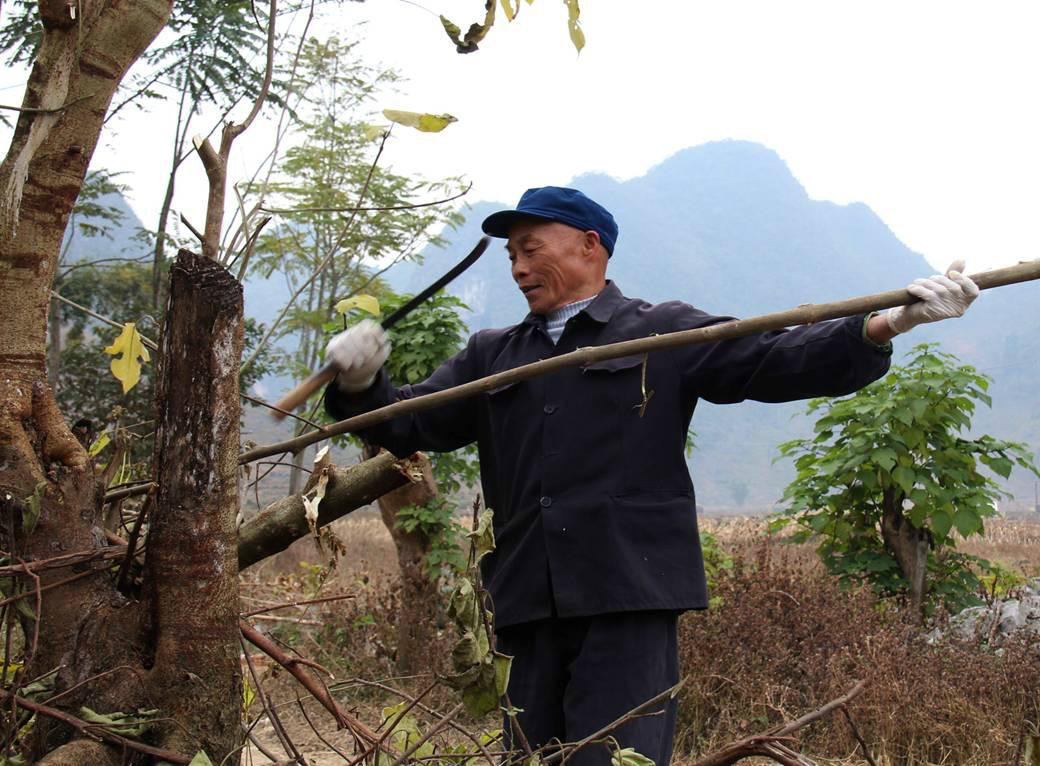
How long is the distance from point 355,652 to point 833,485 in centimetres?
296

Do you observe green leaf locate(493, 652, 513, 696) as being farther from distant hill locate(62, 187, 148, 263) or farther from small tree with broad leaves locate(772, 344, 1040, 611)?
small tree with broad leaves locate(772, 344, 1040, 611)

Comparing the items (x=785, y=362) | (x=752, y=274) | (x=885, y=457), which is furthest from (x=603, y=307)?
(x=752, y=274)

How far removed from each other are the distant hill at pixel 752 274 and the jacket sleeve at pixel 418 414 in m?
102

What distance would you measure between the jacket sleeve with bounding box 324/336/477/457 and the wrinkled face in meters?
0.27

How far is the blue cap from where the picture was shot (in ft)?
7.79

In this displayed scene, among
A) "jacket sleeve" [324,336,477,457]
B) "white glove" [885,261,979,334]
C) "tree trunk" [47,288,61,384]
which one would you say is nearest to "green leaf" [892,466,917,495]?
"jacket sleeve" [324,336,477,457]

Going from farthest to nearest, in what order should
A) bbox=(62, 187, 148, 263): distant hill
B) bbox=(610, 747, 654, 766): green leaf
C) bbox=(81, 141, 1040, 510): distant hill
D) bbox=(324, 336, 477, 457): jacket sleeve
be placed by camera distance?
bbox=(81, 141, 1040, 510): distant hill, bbox=(62, 187, 148, 263): distant hill, bbox=(324, 336, 477, 457): jacket sleeve, bbox=(610, 747, 654, 766): green leaf

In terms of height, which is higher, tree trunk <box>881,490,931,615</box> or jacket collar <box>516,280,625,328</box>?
jacket collar <box>516,280,625,328</box>

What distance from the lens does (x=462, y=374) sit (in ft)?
8.39

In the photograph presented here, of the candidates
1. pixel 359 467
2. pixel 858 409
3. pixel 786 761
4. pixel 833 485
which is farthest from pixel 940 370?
pixel 786 761

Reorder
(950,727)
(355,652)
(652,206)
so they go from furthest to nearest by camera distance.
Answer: (652,206), (355,652), (950,727)

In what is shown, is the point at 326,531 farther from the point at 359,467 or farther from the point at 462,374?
the point at 462,374

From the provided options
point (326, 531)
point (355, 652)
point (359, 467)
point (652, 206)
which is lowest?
point (355, 652)

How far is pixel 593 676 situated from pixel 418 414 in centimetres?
76
